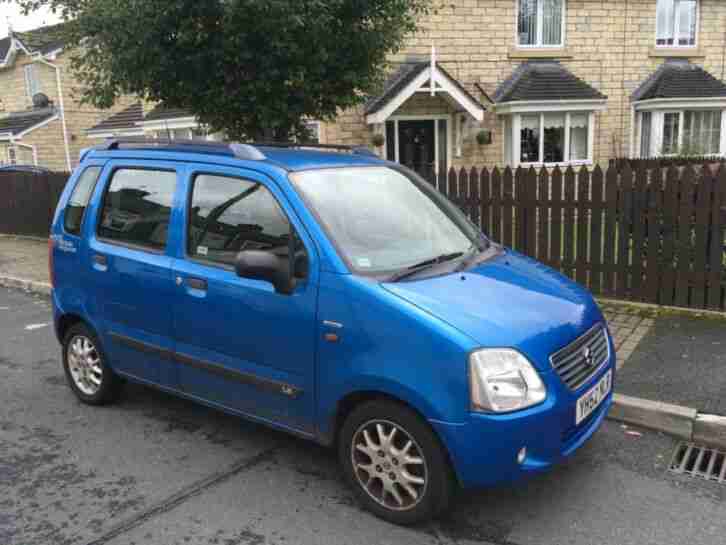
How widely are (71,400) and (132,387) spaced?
18.5 inches

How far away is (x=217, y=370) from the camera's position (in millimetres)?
3984

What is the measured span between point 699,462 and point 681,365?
139cm

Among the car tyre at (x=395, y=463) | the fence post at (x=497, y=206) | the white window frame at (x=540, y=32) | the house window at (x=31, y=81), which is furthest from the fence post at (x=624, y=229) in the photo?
the house window at (x=31, y=81)

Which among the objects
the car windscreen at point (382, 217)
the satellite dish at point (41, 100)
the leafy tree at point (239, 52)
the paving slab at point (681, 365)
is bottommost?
the paving slab at point (681, 365)

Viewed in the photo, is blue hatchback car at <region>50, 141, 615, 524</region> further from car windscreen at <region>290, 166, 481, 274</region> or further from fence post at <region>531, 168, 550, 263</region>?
fence post at <region>531, 168, 550, 263</region>

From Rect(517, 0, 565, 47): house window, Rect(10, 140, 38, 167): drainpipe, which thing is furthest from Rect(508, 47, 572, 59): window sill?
Rect(10, 140, 38, 167): drainpipe

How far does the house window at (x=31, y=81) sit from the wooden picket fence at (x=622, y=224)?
80.4 feet

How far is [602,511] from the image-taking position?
3.53 meters

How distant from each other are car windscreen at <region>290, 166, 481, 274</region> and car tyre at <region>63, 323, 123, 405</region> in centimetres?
223

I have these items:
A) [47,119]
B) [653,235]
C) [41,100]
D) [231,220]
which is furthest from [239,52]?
[41,100]

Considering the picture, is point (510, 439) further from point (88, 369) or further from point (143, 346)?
point (88, 369)

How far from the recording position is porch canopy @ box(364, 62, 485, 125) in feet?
49.8

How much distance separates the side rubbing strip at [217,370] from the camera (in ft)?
12.1

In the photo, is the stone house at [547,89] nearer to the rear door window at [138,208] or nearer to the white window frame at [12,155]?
the white window frame at [12,155]
